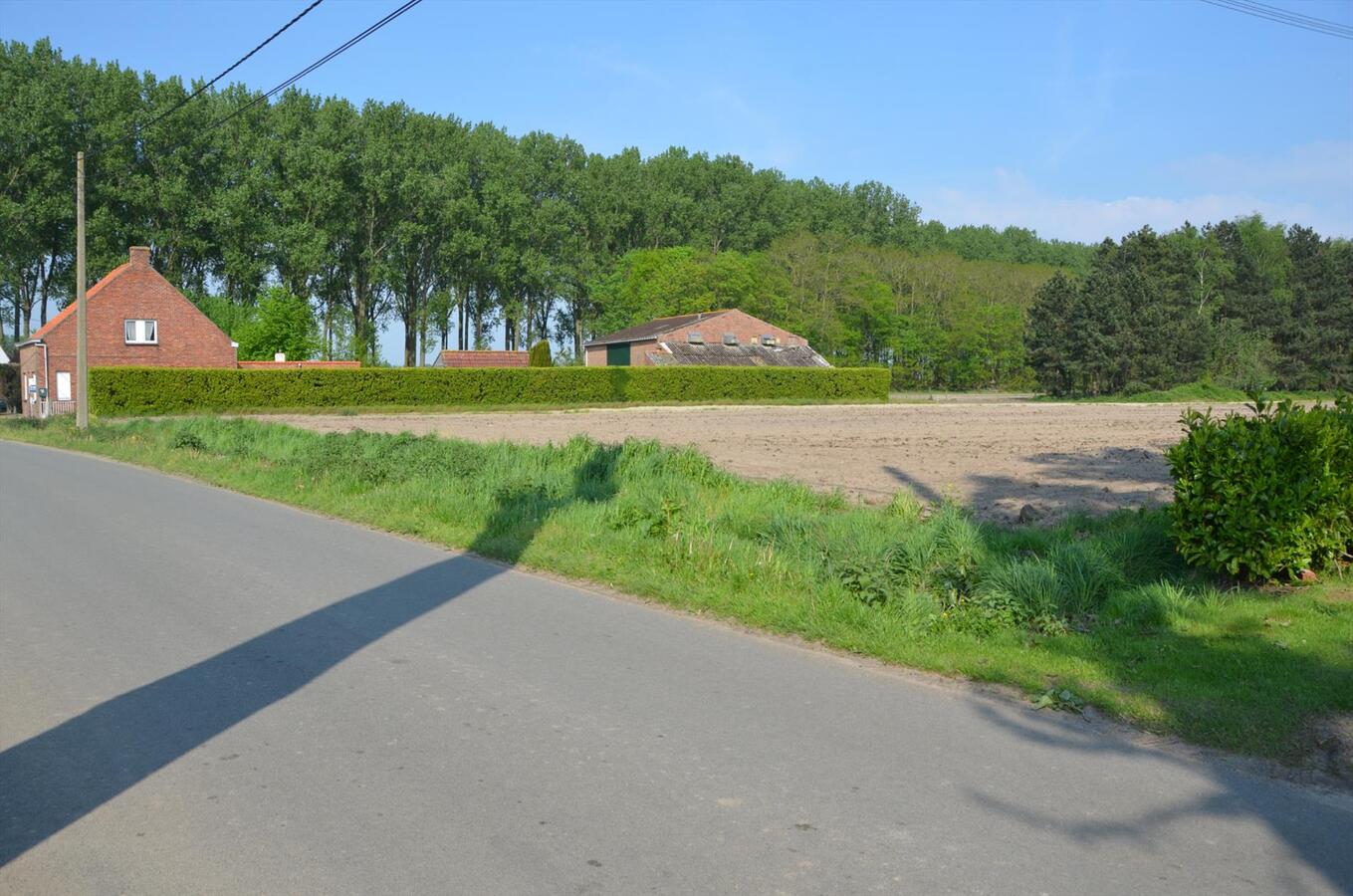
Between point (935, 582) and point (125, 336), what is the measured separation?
57.9 m

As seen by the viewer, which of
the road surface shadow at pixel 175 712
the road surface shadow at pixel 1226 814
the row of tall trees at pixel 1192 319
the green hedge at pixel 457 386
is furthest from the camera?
the row of tall trees at pixel 1192 319

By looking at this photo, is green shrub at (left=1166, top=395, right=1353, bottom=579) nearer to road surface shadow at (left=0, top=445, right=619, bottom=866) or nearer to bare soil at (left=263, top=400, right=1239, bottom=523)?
bare soil at (left=263, top=400, right=1239, bottom=523)

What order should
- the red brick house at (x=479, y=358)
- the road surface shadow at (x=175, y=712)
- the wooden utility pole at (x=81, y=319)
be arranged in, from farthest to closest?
the red brick house at (x=479, y=358) < the wooden utility pole at (x=81, y=319) < the road surface shadow at (x=175, y=712)

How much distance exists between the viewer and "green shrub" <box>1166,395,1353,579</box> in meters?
8.38

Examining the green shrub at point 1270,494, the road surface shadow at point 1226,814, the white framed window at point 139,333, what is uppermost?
the white framed window at point 139,333

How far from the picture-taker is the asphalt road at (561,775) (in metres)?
4.11

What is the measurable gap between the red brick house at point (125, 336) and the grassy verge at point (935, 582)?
47.0 metres

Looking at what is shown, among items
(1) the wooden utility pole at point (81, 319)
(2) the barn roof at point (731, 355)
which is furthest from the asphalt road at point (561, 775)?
(2) the barn roof at point (731, 355)

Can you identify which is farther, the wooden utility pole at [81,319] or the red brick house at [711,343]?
the red brick house at [711,343]

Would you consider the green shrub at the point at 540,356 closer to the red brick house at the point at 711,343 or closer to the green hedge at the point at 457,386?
the red brick house at the point at 711,343

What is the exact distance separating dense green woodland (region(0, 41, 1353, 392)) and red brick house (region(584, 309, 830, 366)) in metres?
10.3

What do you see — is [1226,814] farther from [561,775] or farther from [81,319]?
[81,319]

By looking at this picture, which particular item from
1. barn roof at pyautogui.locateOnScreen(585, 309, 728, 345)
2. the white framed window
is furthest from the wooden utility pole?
barn roof at pyautogui.locateOnScreen(585, 309, 728, 345)

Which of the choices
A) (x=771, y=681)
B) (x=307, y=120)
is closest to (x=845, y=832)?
(x=771, y=681)
